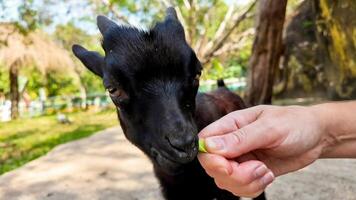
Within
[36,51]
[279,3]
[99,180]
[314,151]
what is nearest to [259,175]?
[314,151]

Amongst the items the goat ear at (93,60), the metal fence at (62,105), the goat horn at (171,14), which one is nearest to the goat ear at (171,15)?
the goat horn at (171,14)

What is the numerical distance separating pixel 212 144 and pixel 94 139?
796 cm

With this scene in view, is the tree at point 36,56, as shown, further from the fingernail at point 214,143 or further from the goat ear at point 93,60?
the fingernail at point 214,143

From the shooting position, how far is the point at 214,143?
5.46ft

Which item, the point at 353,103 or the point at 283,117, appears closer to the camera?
the point at 283,117

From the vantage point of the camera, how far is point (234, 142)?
167 cm

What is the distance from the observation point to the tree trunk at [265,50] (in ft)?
18.8

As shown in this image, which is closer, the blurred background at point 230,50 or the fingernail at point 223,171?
the fingernail at point 223,171

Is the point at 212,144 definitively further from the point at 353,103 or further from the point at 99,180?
the point at 99,180

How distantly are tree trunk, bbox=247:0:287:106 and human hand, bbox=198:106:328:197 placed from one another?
3.82 metres

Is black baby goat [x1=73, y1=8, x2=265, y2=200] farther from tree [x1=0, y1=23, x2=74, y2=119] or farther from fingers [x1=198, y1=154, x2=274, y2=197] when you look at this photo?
tree [x1=0, y1=23, x2=74, y2=119]

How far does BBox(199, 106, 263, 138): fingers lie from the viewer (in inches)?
71.2

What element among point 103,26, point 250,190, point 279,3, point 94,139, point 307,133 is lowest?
point 94,139

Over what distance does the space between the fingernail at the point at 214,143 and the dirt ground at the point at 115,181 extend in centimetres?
242
